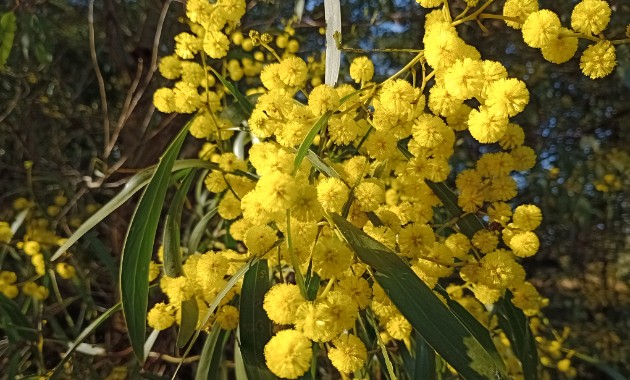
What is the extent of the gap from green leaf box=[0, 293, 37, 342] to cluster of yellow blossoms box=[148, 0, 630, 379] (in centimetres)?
59

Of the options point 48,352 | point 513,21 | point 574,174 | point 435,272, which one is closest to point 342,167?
point 435,272

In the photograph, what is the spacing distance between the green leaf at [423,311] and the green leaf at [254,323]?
23 centimetres

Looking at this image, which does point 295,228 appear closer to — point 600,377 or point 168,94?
point 168,94

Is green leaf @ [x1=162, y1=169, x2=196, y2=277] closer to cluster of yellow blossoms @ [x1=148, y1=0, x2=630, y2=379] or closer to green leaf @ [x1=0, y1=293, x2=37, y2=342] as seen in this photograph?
cluster of yellow blossoms @ [x1=148, y1=0, x2=630, y2=379]

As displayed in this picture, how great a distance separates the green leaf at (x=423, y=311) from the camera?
0.71m

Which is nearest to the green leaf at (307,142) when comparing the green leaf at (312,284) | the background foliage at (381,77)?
the green leaf at (312,284)

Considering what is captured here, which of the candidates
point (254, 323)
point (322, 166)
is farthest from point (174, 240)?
point (322, 166)

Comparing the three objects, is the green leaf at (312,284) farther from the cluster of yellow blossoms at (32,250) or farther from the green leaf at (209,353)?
the cluster of yellow blossoms at (32,250)

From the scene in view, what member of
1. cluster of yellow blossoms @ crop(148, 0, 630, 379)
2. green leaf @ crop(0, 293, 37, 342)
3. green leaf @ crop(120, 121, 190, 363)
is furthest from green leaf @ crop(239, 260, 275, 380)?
green leaf @ crop(0, 293, 37, 342)

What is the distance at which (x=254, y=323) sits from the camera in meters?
0.88

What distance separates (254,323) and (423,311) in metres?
0.28

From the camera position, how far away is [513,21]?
2.63 feet

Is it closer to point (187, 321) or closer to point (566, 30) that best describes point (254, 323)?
point (187, 321)

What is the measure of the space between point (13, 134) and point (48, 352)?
101 centimetres
